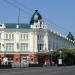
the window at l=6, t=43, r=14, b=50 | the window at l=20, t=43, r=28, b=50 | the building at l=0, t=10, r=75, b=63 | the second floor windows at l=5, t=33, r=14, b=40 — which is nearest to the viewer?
the building at l=0, t=10, r=75, b=63

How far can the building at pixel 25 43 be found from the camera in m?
125

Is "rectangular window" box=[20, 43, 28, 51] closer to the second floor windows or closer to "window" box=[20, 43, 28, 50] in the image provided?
"window" box=[20, 43, 28, 50]

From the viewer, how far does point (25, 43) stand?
12600 centimetres

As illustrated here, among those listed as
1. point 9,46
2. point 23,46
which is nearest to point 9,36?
point 9,46

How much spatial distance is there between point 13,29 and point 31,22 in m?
15.1

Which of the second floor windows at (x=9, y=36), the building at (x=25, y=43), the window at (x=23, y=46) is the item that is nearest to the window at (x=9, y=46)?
the building at (x=25, y=43)

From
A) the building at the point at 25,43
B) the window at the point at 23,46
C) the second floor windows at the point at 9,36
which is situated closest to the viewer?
the building at the point at 25,43

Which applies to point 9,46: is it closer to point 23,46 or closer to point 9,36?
point 9,36

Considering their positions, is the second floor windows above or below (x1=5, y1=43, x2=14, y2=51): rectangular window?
above

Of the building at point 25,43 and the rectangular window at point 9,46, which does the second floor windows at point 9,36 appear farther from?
the rectangular window at point 9,46

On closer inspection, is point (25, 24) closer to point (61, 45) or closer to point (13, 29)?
point (13, 29)

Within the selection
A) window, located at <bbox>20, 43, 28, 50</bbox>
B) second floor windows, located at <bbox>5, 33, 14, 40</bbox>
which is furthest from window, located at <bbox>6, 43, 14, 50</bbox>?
window, located at <bbox>20, 43, 28, 50</bbox>

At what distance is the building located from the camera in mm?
124875

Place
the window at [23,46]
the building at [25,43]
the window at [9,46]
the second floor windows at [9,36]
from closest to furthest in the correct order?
the building at [25,43], the window at [9,46], the second floor windows at [9,36], the window at [23,46]
